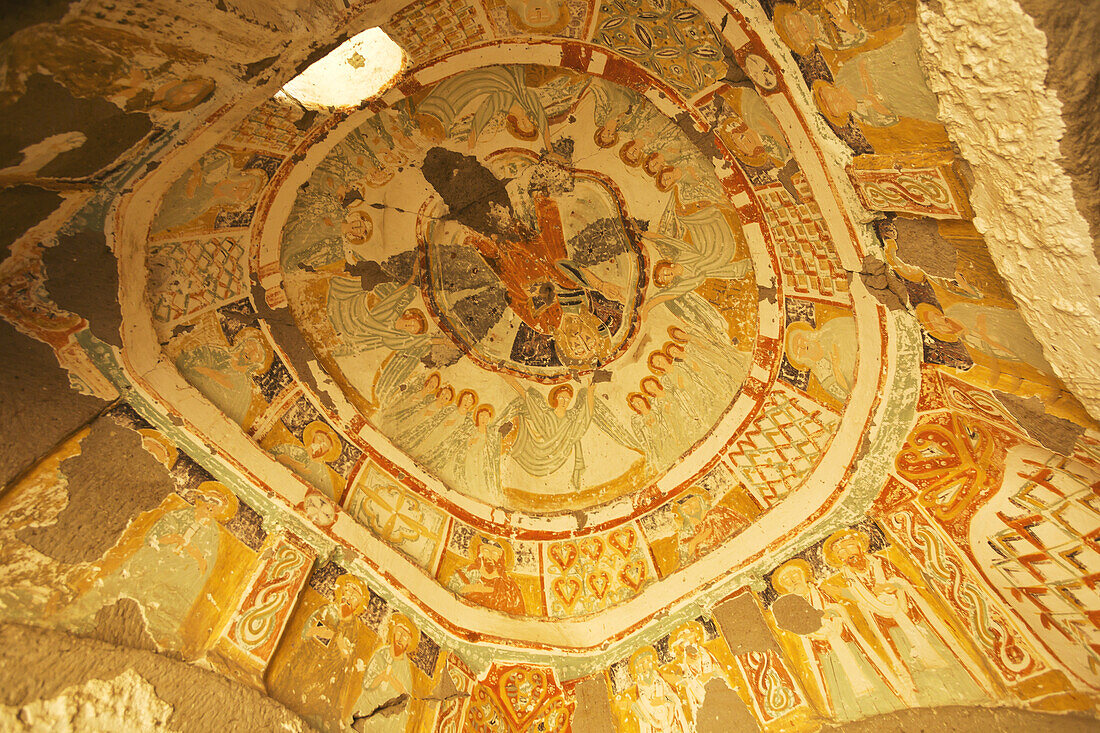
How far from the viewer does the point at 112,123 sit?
3.13 meters

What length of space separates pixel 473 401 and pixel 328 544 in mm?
1813

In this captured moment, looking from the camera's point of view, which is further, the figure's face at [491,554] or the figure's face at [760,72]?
the figure's face at [491,554]

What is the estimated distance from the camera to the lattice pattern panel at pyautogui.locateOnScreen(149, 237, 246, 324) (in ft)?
13.1

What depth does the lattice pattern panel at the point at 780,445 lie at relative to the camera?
4676 millimetres

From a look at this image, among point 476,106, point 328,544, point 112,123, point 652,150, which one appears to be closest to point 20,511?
point 328,544

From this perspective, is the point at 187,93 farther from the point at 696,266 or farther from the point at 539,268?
the point at 696,266

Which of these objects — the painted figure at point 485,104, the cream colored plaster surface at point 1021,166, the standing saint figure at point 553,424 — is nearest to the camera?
the cream colored plaster surface at point 1021,166

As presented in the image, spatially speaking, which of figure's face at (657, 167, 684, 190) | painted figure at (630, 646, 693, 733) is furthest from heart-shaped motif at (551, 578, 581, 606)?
figure's face at (657, 167, 684, 190)

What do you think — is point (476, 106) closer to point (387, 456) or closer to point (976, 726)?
point (387, 456)

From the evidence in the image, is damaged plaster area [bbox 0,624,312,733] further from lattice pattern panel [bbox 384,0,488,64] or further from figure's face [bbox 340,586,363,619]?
lattice pattern panel [bbox 384,0,488,64]

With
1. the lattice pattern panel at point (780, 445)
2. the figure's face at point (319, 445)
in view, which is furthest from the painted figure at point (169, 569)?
the lattice pattern panel at point (780, 445)

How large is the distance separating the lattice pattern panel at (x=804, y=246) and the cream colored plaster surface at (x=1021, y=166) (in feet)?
3.89

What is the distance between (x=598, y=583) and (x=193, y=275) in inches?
156

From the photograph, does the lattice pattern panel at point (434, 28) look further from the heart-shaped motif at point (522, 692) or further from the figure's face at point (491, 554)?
the heart-shaped motif at point (522, 692)
